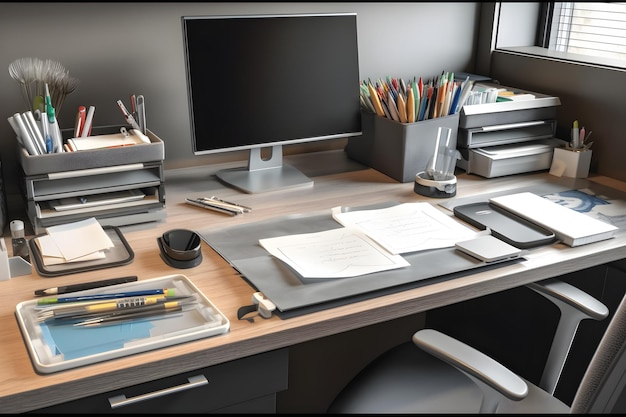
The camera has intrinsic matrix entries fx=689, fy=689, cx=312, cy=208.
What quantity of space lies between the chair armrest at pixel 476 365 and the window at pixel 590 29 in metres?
1.28

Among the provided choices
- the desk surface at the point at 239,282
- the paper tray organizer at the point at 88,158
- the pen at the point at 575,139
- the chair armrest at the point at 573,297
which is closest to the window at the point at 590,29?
the pen at the point at 575,139

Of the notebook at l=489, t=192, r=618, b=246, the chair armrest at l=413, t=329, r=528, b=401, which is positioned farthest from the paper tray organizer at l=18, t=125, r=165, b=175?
the notebook at l=489, t=192, r=618, b=246

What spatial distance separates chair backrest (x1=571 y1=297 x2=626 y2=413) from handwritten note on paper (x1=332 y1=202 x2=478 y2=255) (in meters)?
0.42

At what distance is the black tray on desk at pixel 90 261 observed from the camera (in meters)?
1.26

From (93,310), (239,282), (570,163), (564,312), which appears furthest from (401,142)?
(93,310)

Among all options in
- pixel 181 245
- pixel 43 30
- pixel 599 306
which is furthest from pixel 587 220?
pixel 43 30

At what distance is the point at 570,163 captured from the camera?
6.14ft

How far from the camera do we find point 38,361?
3.21ft

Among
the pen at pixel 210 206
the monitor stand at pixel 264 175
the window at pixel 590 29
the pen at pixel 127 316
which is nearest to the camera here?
the pen at pixel 127 316

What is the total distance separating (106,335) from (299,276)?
358 mm

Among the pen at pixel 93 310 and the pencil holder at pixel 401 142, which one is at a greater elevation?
the pencil holder at pixel 401 142

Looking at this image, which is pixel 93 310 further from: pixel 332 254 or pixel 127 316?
pixel 332 254

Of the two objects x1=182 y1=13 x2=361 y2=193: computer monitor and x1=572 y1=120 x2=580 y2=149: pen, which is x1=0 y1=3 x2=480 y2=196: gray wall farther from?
x1=572 y1=120 x2=580 y2=149: pen

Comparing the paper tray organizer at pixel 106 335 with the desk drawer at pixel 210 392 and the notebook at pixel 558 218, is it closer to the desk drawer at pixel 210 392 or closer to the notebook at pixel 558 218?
the desk drawer at pixel 210 392
